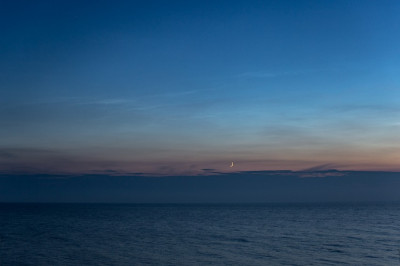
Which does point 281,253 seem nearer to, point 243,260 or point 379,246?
point 243,260

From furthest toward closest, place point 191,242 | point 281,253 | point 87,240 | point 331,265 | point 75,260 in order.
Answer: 1. point 87,240
2. point 191,242
3. point 281,253
4. point 75,260
5. point 331,265

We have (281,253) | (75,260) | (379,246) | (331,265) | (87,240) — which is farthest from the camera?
(87,240)

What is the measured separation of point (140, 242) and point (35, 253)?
1561 centimetres

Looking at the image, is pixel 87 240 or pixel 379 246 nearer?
pixel 379 246

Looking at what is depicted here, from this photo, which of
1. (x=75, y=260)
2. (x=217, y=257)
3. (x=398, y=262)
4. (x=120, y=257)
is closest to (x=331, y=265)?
(x=398, y=262)

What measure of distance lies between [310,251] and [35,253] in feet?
115

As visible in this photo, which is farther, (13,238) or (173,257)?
(13,238)

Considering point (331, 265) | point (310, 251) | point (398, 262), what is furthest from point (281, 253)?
point (398, 262)

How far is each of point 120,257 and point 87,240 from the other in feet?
66.1

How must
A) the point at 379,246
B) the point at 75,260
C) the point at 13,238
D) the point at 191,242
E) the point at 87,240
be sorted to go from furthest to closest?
the point at 13,238
the point at 87,240
the point at 191,242
the point at 379,246
the point at 75,260

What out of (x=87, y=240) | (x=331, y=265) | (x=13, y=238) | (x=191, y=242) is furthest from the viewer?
(x=13, y=238)

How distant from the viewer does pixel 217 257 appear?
4725cm

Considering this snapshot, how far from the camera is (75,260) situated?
4622 centimetres

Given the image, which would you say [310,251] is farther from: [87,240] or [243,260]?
[87,240]
